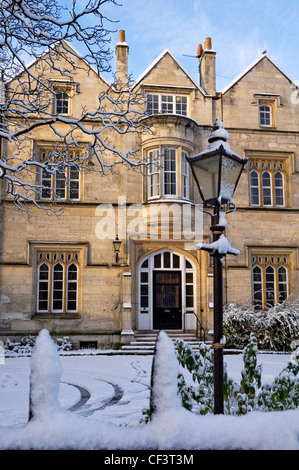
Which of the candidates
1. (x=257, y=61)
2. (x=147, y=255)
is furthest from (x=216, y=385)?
(x=257, y=61)

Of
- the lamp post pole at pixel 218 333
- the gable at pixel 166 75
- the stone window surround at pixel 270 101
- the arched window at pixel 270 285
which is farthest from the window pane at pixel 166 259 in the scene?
the lamp post pole at pixel 218 333

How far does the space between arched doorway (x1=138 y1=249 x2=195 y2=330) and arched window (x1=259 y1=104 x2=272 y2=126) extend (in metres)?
6.56

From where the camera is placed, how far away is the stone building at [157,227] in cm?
1557

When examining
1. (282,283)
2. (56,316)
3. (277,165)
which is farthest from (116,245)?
(277,165)

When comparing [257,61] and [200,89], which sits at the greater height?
[257,61]

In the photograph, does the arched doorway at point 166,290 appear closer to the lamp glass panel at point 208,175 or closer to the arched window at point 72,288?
the arched window at point 72,288

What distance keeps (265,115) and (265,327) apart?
8.65m

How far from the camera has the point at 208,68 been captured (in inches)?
693

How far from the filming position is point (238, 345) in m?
14.9

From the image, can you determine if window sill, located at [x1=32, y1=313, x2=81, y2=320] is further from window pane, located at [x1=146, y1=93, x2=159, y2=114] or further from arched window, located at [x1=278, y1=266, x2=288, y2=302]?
window pane, located at [x1=146, y1=93, x2=159, y2=114]

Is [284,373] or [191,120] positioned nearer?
[284,373]

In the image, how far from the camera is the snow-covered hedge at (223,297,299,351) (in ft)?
48.8

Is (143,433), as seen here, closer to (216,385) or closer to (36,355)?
(36,355)
